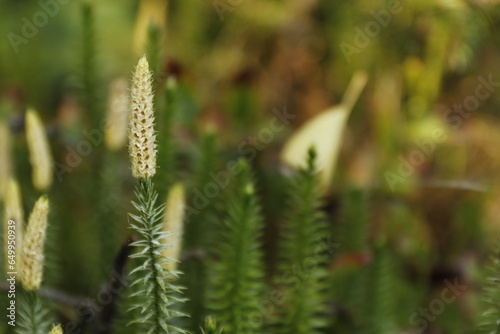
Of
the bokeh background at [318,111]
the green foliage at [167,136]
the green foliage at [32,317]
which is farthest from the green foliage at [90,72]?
the green foliage at [32,317]

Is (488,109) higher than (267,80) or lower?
lower

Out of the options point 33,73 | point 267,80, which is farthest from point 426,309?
point 33,73

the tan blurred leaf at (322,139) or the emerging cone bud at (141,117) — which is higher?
the tan blurred leaf at (322,139)

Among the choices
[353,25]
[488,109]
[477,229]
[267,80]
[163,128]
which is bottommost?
[477,229]

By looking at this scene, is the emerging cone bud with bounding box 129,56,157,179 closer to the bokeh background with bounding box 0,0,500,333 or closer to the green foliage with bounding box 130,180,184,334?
the green foliage with bounding box 130,180,184,334

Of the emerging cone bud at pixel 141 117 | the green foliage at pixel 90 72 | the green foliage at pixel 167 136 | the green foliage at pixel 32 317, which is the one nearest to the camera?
the emerging cone bud at pixel 141 117

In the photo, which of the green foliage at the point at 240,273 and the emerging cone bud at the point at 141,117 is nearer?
the emerging cone bud at the point at 141,117

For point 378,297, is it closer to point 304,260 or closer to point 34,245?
point 304,260

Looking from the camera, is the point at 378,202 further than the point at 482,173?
No

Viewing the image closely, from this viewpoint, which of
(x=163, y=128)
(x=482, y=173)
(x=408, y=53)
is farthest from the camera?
(x=408, y=53)

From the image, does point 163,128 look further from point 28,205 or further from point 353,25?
point 353,25

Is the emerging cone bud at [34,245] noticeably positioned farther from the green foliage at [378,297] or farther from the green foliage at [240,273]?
the green foliage at [378,297]
